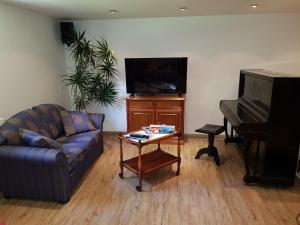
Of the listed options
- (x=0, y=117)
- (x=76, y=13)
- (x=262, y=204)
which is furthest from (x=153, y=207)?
(x=76, y=13)

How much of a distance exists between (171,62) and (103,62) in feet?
4.12

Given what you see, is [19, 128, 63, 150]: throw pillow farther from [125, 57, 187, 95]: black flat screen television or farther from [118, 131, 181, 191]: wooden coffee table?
[125, 57, 187, 95]: black flat screen television

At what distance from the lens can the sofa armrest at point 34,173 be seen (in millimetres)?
2400

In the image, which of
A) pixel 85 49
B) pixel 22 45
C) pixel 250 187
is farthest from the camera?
pixel 85 49

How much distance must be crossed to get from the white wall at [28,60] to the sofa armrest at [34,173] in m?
0.87

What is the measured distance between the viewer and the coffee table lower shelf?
116 inches

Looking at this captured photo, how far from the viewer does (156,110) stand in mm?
4234

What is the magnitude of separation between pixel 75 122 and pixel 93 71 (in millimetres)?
1312

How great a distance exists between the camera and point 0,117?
297 cm

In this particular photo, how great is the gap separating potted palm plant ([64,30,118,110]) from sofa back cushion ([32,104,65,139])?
2.34 ft

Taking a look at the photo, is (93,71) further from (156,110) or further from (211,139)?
(211,139)

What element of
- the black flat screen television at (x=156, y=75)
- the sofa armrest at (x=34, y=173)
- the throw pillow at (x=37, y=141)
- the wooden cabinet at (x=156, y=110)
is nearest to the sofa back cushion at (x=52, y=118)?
the throw pillow at (x=37, y=141)

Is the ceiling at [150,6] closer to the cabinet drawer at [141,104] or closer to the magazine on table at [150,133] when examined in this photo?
the cabinet drawer at [141,104]

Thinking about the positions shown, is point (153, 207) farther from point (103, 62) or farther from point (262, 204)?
point (103, 62)
